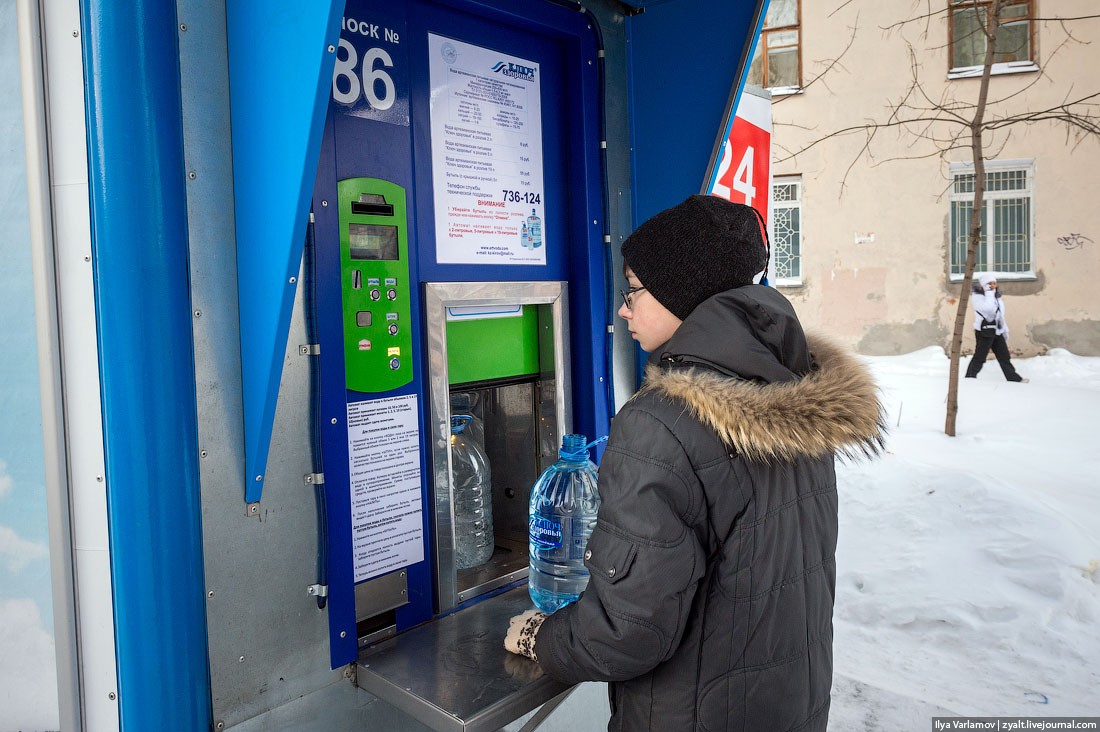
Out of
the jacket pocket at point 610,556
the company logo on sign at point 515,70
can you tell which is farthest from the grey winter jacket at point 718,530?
the company logo on sign at point 515,70

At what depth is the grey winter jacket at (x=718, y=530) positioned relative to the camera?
4.34 ft

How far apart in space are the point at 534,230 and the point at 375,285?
61 cm

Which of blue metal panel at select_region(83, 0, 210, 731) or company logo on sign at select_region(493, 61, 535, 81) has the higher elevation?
company logo on sign at select_region(493, 61, 535, 81)

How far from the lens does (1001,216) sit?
10.5 meters

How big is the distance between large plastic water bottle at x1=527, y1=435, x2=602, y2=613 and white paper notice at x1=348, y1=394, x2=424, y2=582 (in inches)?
13.0

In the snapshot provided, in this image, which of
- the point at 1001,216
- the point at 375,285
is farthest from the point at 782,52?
the point at 375,285

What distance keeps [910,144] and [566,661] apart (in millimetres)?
10794

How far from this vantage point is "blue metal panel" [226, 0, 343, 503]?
4.44 feet

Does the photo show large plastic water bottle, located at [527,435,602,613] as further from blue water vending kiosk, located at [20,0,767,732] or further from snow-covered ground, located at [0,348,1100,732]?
snow-covered ground, located at [0,348,1100,732]

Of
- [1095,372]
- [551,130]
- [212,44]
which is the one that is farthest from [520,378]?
[1095,372]

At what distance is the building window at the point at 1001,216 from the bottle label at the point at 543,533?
9.86 m

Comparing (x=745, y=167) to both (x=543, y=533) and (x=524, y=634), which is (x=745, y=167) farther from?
(x=524, y=634)

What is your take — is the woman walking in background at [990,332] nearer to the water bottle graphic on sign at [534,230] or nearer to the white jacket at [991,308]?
the white jacket at [991,308]

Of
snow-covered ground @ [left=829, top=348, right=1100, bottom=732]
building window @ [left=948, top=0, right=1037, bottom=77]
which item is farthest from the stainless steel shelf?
building window @ [left=948, top=0, right=1037, bottom=77]
